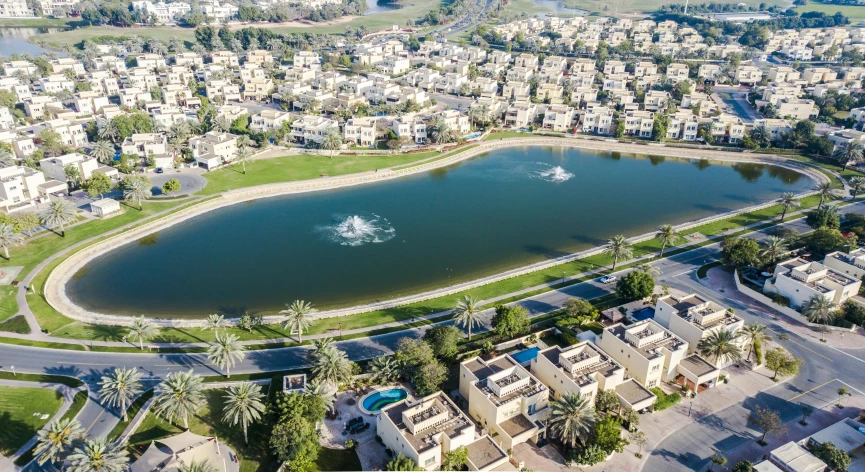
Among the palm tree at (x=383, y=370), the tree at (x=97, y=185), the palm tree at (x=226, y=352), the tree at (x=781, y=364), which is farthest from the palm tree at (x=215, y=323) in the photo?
the tree at (x=781, y=364)

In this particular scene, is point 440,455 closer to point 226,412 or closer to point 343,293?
point 226,412

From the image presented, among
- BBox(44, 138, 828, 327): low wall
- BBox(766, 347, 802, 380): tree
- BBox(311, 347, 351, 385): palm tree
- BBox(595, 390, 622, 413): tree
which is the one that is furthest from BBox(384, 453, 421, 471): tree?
BBox(766, 347, 802, 380): tree

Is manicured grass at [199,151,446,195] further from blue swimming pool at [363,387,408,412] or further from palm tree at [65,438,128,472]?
palm tree at [65,438,128,472]

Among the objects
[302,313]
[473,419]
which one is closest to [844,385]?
[473,419]

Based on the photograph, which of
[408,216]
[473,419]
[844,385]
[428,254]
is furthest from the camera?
[408,216]

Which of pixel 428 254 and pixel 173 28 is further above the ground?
pixel 173 28

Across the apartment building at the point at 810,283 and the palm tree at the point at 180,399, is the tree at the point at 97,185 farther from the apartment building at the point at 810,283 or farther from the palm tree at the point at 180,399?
the apartment building at the point at 810,283
